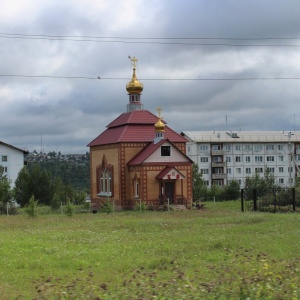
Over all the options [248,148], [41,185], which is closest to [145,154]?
[41,185]

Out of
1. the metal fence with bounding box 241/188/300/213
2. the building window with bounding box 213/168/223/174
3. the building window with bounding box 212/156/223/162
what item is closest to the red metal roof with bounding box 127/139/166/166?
the metal fence with bounding box 241/188/300/213

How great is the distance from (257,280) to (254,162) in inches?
3036

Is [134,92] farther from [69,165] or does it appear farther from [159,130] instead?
[69,165]

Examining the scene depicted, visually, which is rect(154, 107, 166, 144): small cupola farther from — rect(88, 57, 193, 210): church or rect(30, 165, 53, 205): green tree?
rect(30, 165, 53, 205): green tree

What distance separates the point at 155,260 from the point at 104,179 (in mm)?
31949

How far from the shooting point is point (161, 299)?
786 centimetres

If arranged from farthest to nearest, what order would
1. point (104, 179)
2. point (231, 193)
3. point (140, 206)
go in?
point (231, 193) → point (104, 179) → point (140, 206)

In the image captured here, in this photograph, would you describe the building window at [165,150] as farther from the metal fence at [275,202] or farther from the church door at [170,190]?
the metal fence at [275,202]

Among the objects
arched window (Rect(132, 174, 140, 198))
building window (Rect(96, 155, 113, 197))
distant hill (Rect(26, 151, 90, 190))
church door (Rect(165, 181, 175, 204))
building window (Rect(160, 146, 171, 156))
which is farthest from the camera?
distant hill (Rect(26, 151, 90, 190))

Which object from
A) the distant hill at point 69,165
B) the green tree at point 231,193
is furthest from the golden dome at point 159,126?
the distant hill at point 69,165

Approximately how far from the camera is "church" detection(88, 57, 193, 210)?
135 ft

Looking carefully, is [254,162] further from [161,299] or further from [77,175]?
[161,299]

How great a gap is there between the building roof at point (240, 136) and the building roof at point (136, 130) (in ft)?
123

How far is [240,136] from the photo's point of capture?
84562 millimetres
